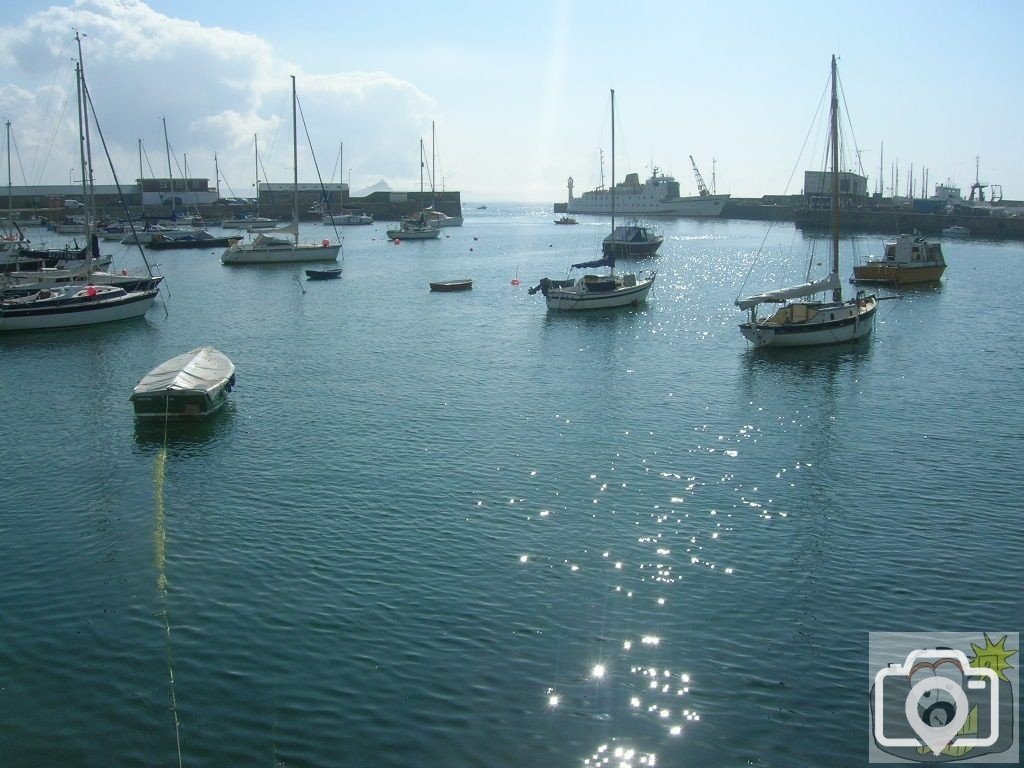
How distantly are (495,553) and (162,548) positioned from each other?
889 centimetres

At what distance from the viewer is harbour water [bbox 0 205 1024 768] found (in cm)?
1636

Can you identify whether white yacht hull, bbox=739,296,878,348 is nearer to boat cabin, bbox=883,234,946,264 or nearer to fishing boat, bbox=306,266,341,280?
boat cabin, bbox=883,234,946,264

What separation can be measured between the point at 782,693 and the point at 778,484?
12.3 metres

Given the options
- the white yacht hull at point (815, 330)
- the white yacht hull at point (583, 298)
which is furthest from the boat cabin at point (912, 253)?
the white yacht hull at point (815, 330)

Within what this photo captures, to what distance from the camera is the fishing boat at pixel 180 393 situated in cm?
3522

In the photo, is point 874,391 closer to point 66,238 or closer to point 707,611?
point 707,611

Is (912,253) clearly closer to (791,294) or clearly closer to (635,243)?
(635,243)

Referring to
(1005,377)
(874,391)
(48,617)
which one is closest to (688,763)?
(48,617)

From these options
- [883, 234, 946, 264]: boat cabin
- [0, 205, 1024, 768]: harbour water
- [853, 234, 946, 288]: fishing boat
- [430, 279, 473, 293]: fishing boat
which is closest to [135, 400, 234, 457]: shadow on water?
[0, 205, 1024, 768]: harbour water

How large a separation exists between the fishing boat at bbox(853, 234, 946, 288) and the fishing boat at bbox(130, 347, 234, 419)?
62691 millimetres

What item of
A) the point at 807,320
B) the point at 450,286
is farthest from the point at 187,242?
→ the point at 807,320

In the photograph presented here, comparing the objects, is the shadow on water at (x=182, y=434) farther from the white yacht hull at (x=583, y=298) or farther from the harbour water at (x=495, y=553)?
the white yacht hull at (x=583, y=298)

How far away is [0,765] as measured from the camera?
1508cm
